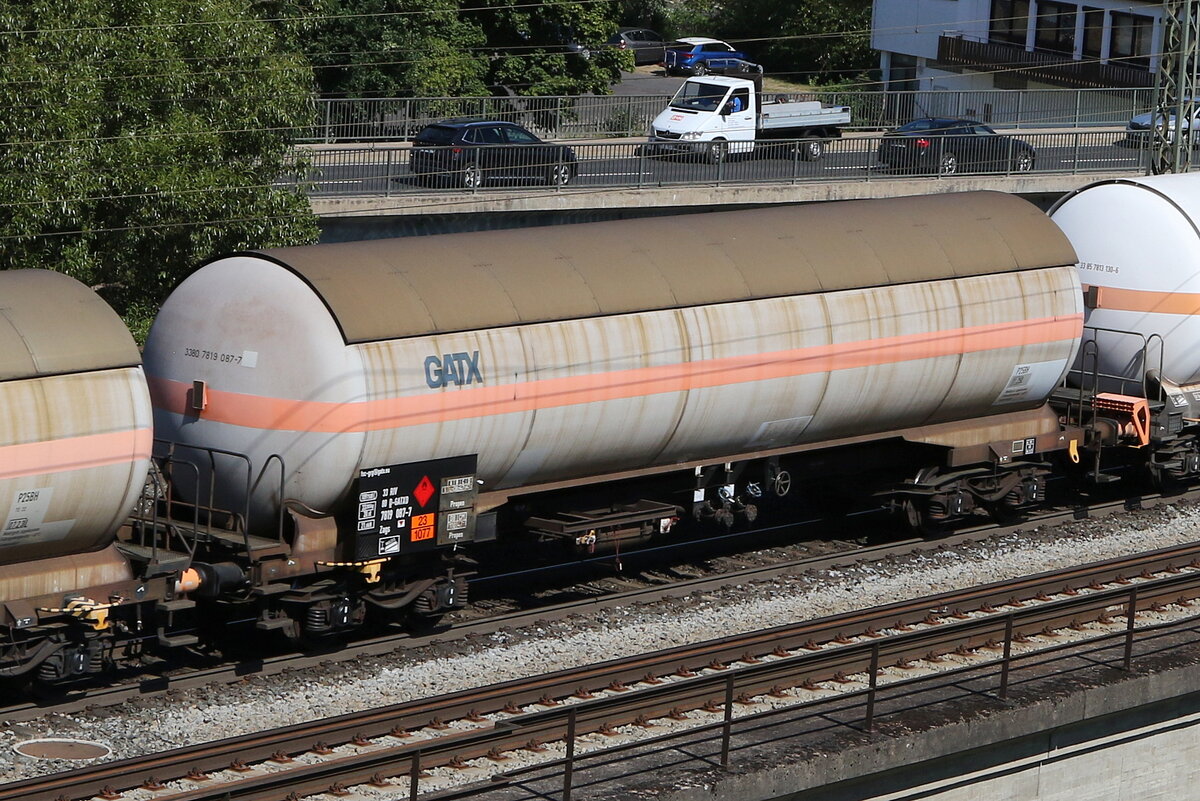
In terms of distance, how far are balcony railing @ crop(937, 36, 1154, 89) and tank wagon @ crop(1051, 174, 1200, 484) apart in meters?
37.1

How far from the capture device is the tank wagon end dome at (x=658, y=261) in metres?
15.8

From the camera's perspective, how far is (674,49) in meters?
68.5

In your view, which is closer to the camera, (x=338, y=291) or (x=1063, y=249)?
(x=338, y=291)

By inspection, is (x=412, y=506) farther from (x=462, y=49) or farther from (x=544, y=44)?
(x=544, y=44)

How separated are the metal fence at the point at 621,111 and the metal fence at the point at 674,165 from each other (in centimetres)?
185

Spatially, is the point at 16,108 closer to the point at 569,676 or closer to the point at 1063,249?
the point at 569,676

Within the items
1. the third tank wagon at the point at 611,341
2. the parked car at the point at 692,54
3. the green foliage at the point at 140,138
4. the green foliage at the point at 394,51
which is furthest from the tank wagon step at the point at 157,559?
the parked car at the point at 692,54

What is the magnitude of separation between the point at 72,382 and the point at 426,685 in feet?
14.4

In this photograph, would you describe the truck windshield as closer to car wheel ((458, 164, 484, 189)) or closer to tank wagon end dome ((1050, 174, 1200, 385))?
car wheel ((458, 164, 484, 189))

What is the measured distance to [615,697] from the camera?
1319cm

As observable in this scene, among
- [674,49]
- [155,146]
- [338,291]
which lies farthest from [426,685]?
[674,49]

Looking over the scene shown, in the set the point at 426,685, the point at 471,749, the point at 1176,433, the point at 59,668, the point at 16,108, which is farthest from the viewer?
the point at 1176,433

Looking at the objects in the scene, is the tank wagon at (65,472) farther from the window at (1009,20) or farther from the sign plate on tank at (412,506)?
the window at (1009,20)

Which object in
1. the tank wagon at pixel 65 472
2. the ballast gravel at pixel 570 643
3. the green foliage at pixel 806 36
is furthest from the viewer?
the green foliage at pixel 806 36
